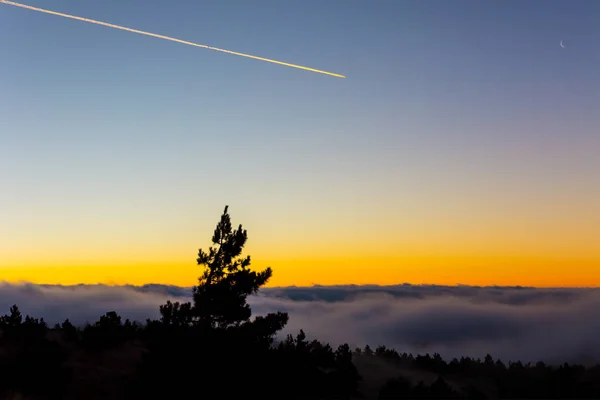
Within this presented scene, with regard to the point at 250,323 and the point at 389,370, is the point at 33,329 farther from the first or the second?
the point at 389,370

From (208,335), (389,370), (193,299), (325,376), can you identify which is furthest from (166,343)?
(389,370)

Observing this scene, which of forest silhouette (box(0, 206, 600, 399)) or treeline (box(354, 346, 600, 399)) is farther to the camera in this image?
treeline (box(354, 346, 600, 399))

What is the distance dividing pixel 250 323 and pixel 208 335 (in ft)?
11.1

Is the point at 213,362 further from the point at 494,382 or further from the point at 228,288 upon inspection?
the point at 494,382

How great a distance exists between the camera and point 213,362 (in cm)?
3088

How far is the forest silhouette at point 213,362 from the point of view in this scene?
29609mm

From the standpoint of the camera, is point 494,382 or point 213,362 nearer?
point 213,362

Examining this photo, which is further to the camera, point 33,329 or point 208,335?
point 33,329

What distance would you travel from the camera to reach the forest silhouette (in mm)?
29609

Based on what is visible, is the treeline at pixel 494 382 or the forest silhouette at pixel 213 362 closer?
the forest silhouette at pixel 213 362

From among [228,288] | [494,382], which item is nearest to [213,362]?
[228,288]

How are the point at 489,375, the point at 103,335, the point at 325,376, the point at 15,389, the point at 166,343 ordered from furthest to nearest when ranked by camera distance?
1. the point at 489,375
2. the point at 103,335
3. the point at 325,376
4. the point at 166,343
5. the point at 15,389

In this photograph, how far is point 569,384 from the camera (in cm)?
3906

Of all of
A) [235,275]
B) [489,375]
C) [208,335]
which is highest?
[235,275]
